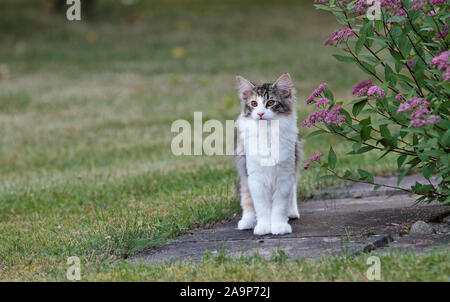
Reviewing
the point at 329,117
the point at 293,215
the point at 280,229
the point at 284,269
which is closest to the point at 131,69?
the point at 293,215

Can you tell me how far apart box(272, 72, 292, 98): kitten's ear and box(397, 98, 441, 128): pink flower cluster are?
1.14 meters

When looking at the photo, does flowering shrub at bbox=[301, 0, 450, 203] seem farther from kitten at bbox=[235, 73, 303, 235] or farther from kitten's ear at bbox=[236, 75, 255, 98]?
kitten's ear at bbox=[236, 75, 255, 98]

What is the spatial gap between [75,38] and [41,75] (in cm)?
372

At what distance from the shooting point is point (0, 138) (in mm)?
10750

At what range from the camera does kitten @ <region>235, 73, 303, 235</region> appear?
17.0 ft

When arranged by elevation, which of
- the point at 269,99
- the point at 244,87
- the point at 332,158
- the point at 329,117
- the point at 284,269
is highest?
the point at 244,87

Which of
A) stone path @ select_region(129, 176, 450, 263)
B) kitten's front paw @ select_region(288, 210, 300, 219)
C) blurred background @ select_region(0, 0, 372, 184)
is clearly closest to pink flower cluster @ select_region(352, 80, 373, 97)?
stone path @ select_region(129, 176, 450, 263)

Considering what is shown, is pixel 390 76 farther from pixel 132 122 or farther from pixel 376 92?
pixel 132 122

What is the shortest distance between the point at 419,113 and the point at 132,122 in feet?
25.4

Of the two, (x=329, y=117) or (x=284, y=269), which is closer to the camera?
(x=284, y=269)

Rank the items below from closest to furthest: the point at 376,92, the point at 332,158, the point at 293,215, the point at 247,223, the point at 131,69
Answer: the point at 376,92 → the point at 332,158 → the point at 247,223 → the point at 293,215 → the point at 131,69

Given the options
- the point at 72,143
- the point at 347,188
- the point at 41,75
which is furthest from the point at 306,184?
the point at 41,75

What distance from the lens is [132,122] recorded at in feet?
37.7
